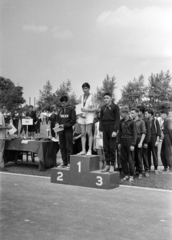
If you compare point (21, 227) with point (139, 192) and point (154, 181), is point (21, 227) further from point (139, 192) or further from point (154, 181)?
point (154, 181)

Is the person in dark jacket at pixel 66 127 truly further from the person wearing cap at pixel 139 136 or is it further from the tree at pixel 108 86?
the tree at pixel 108 86

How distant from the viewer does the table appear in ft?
27.2

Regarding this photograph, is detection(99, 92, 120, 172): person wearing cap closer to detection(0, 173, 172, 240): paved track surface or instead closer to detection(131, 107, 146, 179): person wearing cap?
detection(0, 173, 172, 240): paved track surface

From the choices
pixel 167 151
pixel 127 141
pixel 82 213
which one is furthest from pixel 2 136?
pixel 82 213

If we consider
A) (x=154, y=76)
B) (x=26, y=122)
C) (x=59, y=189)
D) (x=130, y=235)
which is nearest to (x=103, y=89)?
(x=154, y=76)

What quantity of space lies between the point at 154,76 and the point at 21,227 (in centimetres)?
3650

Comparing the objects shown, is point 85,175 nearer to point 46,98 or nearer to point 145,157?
point 145,157

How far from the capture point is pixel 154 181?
22.8 ft

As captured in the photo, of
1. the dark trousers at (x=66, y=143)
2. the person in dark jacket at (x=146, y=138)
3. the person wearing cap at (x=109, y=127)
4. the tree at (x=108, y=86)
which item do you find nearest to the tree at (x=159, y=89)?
the tree at (x=108, y=86)

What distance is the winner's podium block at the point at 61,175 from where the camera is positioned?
6.69m

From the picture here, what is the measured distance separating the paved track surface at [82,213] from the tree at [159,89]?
97.8 ft

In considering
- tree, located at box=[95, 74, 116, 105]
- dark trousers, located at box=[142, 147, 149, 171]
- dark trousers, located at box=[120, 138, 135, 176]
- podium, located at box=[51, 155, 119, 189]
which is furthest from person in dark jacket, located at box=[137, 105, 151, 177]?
tree, located at box=[95, 74, 116, 105]

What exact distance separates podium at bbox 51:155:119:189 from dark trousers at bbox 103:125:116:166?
283 mm

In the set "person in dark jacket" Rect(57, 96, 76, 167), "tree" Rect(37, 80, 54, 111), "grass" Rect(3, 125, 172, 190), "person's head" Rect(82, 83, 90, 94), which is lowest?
"grass" Rect(3, 125, 172, 190)
